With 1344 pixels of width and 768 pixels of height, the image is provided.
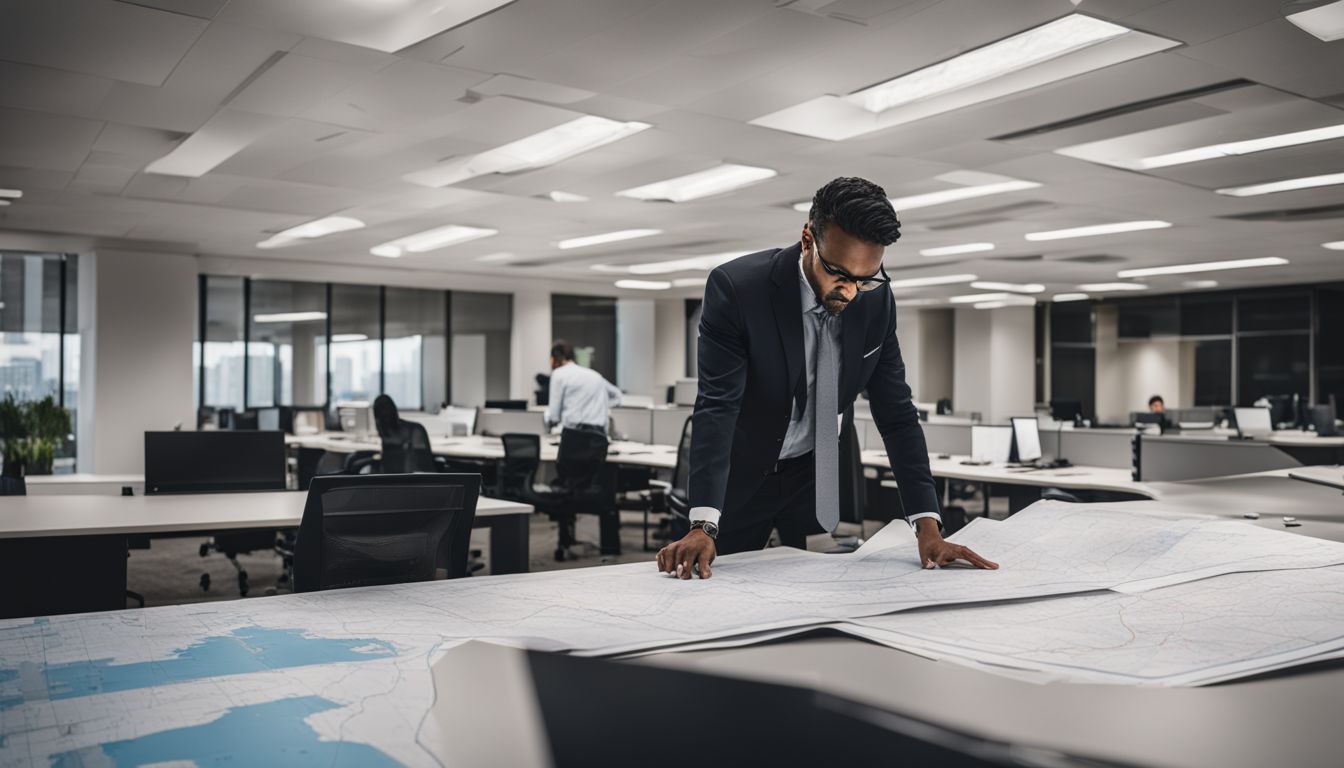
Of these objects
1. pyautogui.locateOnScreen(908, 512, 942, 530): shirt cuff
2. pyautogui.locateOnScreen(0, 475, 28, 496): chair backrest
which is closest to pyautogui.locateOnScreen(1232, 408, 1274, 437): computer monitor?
pyautogui.locateOnScreen(908, 512, 942, 530): shirt cuff

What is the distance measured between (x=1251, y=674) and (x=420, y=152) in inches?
241

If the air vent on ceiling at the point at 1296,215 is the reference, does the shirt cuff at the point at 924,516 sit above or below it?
below

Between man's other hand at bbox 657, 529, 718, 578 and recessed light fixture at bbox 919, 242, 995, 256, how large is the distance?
951 centimetres

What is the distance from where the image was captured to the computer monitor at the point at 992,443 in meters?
6.91

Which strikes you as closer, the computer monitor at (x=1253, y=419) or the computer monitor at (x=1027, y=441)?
the computer monitor at (x=1027, y=441)

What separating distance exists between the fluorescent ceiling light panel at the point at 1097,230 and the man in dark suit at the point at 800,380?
7.99 m

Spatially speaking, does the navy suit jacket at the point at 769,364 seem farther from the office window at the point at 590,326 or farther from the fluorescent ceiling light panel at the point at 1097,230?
the office window at the point at 590,326

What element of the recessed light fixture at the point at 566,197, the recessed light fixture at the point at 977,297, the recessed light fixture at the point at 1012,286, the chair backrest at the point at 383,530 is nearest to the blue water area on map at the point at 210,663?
the chair backrest at the point at 383,530

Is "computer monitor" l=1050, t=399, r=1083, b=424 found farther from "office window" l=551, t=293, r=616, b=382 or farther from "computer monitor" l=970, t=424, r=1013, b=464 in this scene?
"office window" l=551, t=293, r=616, b=382

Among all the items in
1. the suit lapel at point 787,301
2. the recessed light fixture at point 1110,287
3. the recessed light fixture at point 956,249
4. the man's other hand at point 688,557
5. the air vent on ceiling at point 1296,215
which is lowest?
the man's other hand at point 688,557

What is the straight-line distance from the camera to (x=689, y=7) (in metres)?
3.94

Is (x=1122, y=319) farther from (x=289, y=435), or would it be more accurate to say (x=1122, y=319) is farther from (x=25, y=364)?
(x=25, y=364)

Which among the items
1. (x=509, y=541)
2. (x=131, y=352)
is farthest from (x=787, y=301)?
(x=131, y=352)

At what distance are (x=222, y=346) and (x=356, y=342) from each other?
74.0 inches
